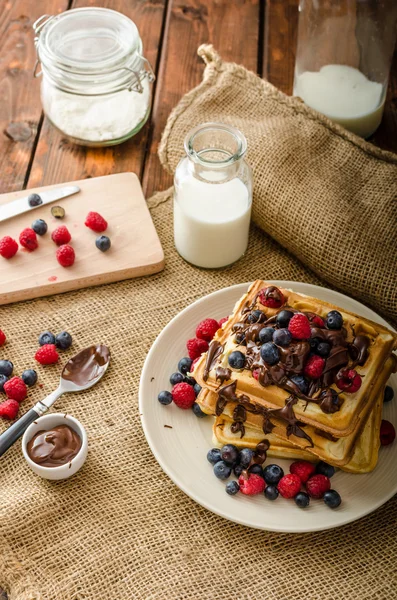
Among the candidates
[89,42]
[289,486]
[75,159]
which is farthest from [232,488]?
[89,42]

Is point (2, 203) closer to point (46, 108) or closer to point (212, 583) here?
point (46, 108)

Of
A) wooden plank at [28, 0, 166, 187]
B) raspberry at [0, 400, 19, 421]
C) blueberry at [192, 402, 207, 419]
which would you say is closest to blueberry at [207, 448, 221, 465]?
blueberry at [192, 402, 207, 419]

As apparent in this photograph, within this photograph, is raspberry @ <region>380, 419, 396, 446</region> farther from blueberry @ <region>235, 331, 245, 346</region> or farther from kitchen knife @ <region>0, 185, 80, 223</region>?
kitchen knife @ <region>0, 185, 80, 223</region>

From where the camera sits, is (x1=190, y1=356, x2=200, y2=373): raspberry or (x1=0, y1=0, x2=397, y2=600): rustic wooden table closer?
(x1=190, y1=356, x2=200, y2=373): raspberry

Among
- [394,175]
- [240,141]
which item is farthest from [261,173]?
[394,175]

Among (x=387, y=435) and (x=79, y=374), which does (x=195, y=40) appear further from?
(x=387, y=435)

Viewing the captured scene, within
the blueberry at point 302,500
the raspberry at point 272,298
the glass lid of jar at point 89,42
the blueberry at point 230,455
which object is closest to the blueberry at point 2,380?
the blueberry at point 230,455
